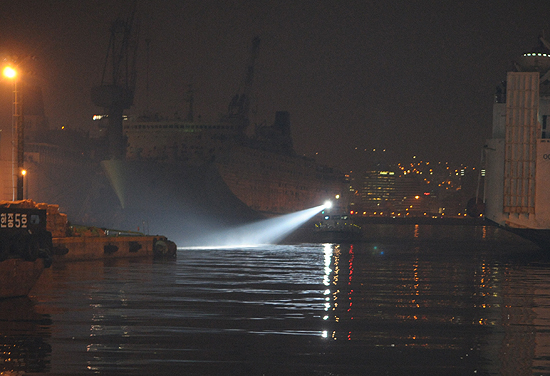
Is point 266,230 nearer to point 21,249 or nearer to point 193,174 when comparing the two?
point 193,174

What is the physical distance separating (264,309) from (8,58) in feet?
54.2

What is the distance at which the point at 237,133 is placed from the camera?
10619cm

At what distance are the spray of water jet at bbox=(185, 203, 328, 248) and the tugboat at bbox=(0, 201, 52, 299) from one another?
64833mm

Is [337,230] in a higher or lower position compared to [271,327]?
lower

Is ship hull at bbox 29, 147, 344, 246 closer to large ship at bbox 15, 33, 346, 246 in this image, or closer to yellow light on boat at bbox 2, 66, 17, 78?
large ship at bbox 15, 33, 346, 246

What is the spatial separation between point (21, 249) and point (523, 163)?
4259 cm

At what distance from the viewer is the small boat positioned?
261 ft

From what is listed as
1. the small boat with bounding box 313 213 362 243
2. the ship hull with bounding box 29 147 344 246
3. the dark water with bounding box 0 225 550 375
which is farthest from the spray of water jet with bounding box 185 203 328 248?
the dark water with bounding box 0 225 550 375

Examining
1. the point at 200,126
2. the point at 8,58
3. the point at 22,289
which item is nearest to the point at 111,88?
the point at 200,126

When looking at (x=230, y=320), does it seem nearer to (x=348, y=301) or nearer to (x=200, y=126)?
(x=348, y=301)

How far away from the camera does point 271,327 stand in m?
15.1

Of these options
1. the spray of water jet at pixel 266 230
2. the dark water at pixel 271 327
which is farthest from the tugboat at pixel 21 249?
the spray of water jet at pixel 266 230

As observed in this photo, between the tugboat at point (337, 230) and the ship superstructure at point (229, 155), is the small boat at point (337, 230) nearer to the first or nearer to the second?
the tugboat at point (337, 230)

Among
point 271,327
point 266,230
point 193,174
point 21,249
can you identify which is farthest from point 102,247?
point 266,230
